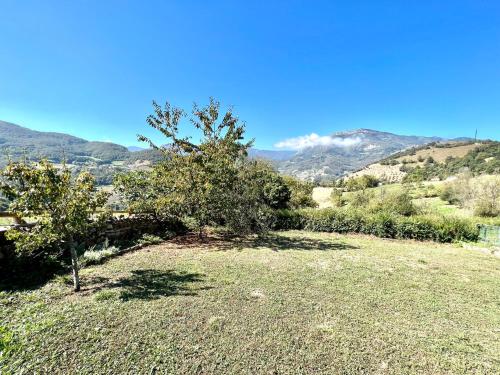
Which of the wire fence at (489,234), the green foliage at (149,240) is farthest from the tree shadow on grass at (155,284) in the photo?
the wire fence at (489,234)

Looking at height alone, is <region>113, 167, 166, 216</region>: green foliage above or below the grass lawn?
above

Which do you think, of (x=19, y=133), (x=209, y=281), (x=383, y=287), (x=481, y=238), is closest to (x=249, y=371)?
(x=209, y=281)

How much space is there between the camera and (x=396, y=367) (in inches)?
144

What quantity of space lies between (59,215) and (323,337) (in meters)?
5.81

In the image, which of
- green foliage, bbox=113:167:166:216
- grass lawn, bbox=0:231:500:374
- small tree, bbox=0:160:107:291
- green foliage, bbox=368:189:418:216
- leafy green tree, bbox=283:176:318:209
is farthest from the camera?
leafy green tree, bbox=283:176:318:209

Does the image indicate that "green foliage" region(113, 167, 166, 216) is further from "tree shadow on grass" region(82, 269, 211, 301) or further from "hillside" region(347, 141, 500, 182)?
"hillside" region(347, 141, 500, 182)

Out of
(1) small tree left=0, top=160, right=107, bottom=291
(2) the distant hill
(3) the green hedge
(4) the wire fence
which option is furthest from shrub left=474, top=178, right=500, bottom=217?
(2) the distant hill

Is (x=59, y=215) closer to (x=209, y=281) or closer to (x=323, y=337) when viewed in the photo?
(x=209, y=281)

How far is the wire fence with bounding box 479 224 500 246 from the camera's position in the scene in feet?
42.2

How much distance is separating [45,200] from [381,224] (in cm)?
1486

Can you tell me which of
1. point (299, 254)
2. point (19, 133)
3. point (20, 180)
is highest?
point (19, 133)

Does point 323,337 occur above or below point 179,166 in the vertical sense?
below

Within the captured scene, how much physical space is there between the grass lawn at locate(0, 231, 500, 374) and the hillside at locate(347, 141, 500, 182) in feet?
193

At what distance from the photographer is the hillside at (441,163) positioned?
61.9 metres
